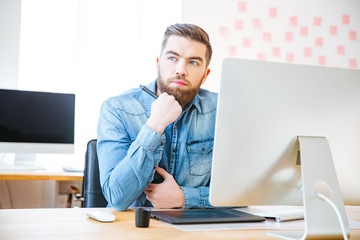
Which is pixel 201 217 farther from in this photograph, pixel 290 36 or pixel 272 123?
pixel 290 36

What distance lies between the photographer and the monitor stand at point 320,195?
38.7 inches

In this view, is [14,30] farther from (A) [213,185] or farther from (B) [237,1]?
(A) [213,185]

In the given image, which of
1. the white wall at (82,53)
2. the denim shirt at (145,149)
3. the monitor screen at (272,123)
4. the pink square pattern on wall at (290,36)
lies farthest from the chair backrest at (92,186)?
the pink square pattern on wall at (290,36)

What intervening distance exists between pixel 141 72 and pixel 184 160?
6.46ft

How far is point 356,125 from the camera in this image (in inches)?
42.7

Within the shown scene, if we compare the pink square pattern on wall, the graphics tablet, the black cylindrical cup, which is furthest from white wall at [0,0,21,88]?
the black cylindrical cup

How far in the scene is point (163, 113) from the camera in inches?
56.9

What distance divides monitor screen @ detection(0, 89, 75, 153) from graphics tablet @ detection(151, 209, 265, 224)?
175cm

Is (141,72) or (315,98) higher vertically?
(141,72)

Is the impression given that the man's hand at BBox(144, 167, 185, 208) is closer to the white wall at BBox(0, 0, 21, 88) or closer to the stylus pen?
the stylus pen

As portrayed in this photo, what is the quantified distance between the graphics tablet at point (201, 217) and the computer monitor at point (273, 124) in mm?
175

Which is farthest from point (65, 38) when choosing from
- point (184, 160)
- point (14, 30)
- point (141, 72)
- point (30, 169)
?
point (184, 160)

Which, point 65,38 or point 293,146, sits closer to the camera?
point 293,146

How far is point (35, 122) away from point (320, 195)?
7.42ft
